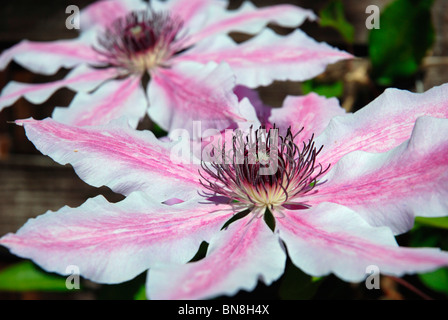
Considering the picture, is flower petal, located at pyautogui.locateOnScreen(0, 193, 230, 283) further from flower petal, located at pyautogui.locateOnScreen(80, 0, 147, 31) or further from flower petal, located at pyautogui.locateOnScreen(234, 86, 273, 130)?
flower petal, located at pyautogui.locateOnScreen(80, 0, 147, 31)

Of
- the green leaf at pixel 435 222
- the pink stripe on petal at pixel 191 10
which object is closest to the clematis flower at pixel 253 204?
the green leaf at pixel 435 222

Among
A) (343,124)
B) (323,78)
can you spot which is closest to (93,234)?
(343,124)

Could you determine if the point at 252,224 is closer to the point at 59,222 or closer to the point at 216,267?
the point at 216,267

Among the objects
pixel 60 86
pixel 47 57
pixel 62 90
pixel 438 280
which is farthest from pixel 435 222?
pixel 62 90

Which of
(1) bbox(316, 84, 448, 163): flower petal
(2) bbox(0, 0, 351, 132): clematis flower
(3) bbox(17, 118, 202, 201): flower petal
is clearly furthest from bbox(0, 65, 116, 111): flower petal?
(1) bbox(316, 84, 448, 163): flower petal

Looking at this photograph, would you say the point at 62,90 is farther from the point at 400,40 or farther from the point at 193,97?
the point at 400,40

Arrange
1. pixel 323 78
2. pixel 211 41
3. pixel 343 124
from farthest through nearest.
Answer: pixel 323 78, pixel 211 41, pixel 343 124
